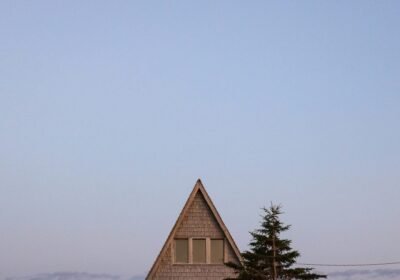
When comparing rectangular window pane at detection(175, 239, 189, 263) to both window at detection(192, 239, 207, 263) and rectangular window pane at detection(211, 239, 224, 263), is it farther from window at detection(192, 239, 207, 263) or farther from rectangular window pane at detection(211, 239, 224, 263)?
rectangular window pane at detection(211, 239, 224, 263)

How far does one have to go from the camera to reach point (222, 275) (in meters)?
56.7

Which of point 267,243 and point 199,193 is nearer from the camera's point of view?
point 267,243

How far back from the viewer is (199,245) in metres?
56.8

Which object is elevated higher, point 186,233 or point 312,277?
point 186,233

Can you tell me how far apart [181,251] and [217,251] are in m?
2.44

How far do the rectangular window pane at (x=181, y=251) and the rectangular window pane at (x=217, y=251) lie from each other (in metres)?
1.76

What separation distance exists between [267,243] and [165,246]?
9.81 metres

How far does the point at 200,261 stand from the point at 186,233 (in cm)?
213

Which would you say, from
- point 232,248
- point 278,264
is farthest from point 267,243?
point 232,248

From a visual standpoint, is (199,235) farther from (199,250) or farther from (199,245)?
(199,250)

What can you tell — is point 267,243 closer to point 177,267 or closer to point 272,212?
point 272,212

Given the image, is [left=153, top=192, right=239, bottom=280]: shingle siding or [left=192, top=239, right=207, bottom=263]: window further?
[left=192, top=239, right=207, bottom=263]: window

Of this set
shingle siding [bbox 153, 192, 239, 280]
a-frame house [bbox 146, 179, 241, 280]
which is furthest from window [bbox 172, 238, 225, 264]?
shingle siding [bbox 153, 192, 239, 280]

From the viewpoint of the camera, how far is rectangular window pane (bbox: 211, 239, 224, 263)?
2238 inches
